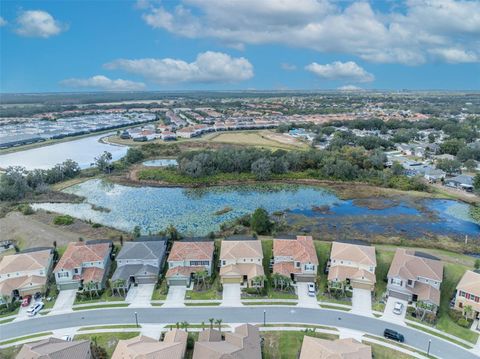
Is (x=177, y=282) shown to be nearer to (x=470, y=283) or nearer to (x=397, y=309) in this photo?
(x=397, y=309)

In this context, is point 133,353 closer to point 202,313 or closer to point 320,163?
point 202,313

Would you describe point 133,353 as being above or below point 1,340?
above

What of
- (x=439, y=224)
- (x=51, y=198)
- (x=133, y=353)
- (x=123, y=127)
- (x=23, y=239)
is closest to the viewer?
(x=133, y=353)

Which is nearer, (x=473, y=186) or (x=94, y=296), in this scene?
(x=94, y=296)

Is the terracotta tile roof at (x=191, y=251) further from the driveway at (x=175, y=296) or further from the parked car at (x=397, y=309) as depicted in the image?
the parked car at (x=397, y=309)

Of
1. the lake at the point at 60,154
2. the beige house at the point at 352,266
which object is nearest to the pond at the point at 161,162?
the lake at the point at 60,154

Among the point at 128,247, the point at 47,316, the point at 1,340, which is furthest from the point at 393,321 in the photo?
the point at 1,340

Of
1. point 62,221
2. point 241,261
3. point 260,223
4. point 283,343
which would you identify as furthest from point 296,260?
point 62,221
